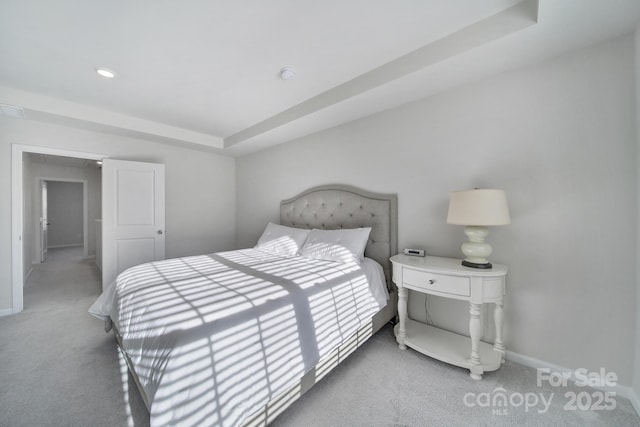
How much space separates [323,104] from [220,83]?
1.04m

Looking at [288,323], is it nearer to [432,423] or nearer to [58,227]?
[432,423]

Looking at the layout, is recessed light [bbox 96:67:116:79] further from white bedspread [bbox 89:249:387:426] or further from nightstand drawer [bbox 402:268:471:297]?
nightstand drawer [bbox 402:268:471:297]

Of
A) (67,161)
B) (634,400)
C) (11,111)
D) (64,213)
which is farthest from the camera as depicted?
(64,213)

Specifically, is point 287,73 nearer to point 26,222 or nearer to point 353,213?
point 353,213

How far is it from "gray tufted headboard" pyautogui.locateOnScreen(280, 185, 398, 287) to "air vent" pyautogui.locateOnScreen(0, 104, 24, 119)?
3102mm

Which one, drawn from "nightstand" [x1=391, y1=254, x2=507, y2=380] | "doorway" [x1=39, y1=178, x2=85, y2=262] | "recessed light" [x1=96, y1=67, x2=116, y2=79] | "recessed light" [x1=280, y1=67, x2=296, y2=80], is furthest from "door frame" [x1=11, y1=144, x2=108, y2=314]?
"doorway" [x1=39, y1=178, x2=85, y2=262]

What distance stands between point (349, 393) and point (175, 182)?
4.02m

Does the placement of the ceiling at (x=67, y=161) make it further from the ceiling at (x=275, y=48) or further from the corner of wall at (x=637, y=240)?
the corner of wall at (x=637, y=240)

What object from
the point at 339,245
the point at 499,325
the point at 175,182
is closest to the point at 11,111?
the point at 175,182

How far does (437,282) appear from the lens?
180 cm

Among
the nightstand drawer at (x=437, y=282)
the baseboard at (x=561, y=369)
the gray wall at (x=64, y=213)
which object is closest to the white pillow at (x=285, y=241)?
the nightstand drawer at (x=437, y=282)

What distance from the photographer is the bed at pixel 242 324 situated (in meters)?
1.03

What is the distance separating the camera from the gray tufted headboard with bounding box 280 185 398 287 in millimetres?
2539

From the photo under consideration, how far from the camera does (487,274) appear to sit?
1622mm
